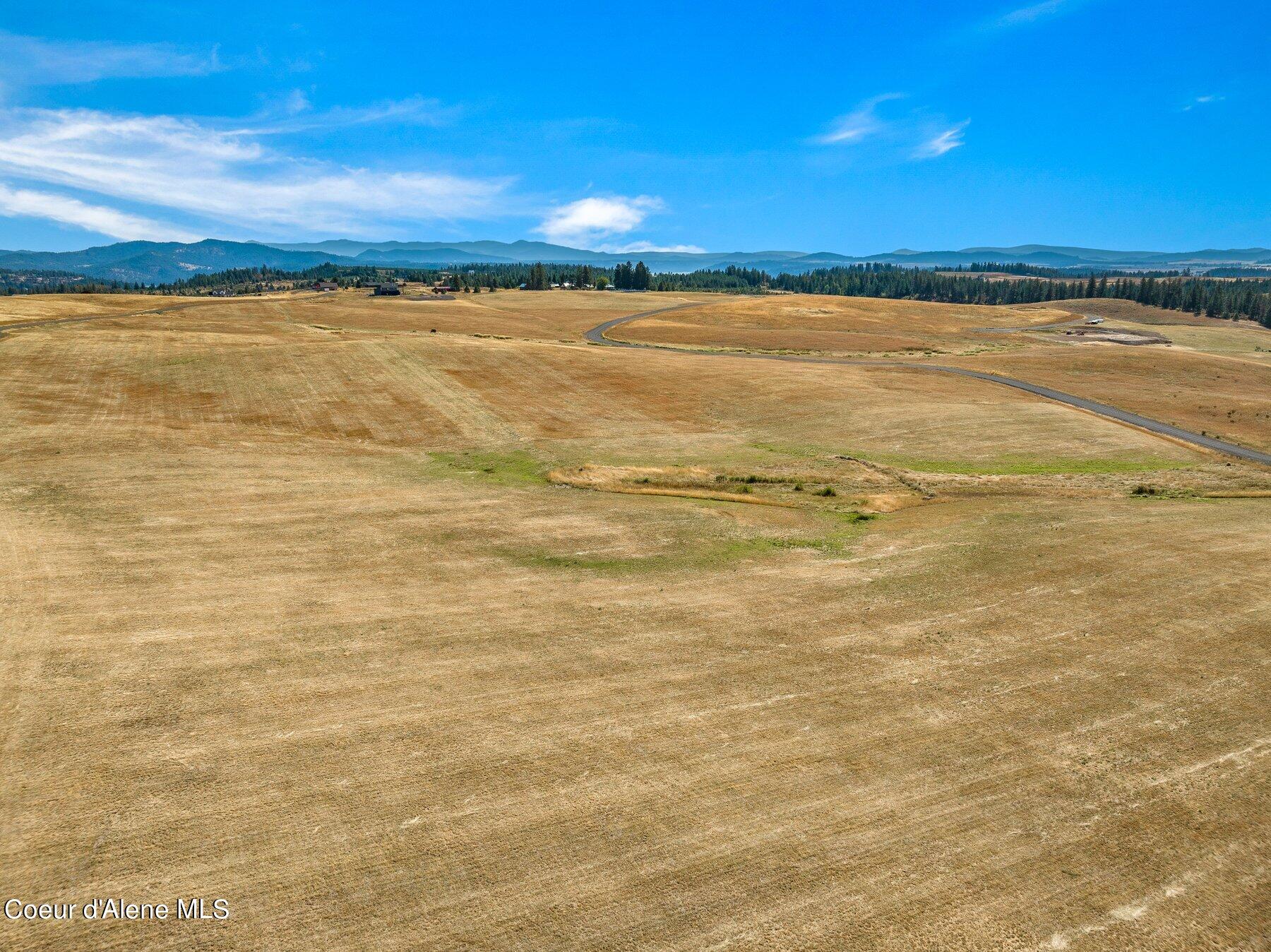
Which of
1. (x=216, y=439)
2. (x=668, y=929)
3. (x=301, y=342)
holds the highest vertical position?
A: (x=301, y=342)

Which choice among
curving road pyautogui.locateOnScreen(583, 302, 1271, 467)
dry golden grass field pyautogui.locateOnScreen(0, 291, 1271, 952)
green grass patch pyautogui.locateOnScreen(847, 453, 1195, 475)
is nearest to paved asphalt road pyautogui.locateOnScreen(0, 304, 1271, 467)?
curving road pyautogui.locateOnScreen(583, 302, 1271, 467)

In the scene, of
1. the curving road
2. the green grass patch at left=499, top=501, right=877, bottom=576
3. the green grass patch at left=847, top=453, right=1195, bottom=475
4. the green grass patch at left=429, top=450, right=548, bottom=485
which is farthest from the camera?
the curving road

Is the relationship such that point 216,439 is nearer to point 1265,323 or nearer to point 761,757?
point 761,757

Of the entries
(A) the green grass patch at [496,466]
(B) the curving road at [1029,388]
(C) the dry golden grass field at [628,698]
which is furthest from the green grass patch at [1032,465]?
(A) the green grass patch at [496,466]

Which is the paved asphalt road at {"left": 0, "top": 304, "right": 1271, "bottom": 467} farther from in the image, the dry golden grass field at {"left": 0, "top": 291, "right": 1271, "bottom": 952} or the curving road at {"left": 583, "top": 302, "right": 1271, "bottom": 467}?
the dry golden grass field at {"left": 0, "top": 291, "right": 1271, "bottom": 952}

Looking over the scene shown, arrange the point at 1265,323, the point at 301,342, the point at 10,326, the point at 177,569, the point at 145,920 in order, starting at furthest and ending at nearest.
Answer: the point at 1265,323 → the point at 10,326 → the point at 301,342 → the point at 177,569 → the point at 145,920

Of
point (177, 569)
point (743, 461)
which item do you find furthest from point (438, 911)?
point (743, 461)

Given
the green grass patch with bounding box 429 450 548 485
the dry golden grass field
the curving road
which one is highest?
the curving road
